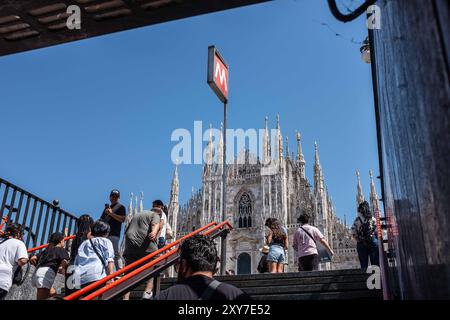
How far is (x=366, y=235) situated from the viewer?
6508 mm

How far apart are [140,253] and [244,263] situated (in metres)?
33.8

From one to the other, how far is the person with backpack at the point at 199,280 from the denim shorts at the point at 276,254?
14.0 ft

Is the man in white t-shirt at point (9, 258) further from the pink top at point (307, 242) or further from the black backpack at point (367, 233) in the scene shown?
the black backpack at point (367, 233)

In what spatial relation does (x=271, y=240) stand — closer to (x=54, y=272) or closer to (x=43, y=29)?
(x=54, y=272)

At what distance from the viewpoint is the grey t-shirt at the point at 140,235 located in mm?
6098

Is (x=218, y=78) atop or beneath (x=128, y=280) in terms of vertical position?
atop

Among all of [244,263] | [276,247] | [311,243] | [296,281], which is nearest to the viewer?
[296,281]

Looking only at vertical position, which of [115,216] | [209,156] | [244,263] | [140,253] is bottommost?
[140,253]

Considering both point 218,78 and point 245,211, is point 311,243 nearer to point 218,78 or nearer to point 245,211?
point 218,78

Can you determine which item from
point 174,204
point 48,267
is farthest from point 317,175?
point 48,267

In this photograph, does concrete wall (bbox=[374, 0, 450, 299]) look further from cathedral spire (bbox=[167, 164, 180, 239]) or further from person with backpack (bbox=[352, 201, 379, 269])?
cathedral spire (bbox=[167, 164, 180, 239])
